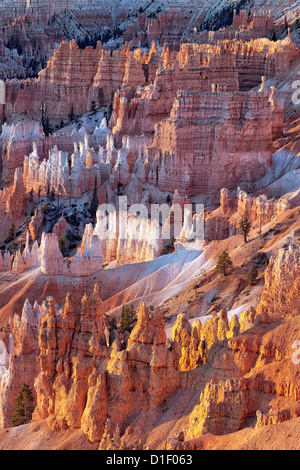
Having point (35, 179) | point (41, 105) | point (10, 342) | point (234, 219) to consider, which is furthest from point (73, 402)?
point (41, 105)

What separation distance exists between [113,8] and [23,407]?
138m

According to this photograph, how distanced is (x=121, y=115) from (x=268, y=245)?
44597mm

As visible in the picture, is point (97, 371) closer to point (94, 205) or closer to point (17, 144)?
point (94, 205)

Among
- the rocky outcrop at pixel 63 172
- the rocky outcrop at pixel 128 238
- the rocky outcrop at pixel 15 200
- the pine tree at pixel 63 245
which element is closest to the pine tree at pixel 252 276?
the rocky outcrop at pixel 128 238

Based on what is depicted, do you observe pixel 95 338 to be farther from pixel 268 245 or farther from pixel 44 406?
pixel 268 245

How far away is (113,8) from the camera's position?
588 feet

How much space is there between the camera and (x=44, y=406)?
1678 inches

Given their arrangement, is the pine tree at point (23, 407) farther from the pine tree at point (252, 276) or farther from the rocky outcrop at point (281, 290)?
the pine tree at point (252, 276)

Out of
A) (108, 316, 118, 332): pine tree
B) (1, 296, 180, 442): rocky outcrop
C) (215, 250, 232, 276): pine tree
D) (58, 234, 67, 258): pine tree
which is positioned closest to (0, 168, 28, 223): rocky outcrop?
(58, 234, 67, 258): pine tree

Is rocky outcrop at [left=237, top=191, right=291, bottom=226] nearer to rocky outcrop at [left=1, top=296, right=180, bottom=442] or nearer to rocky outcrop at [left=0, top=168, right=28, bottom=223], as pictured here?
rocky outcrop at [left=1, top=296, right=180, bottom=442]

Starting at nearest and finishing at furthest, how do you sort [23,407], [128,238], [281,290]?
[281,290] → [23,407] → [128,238]

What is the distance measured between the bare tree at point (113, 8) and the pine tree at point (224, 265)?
11624cm

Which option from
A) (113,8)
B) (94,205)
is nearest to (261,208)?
(94,205)

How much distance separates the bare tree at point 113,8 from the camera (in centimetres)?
17612
